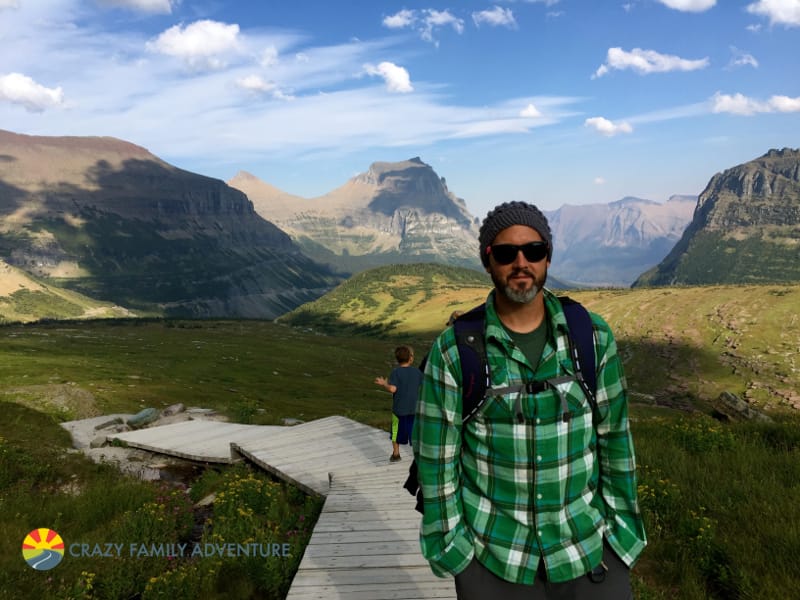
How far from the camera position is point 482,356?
10.2 ft

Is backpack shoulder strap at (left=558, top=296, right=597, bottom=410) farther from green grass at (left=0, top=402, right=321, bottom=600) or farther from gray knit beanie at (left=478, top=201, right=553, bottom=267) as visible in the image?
green grass at (left=0, top=402, right=321, bottom=600)

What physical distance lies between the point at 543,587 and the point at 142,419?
87.4 ft

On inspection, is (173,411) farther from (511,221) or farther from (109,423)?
(511,221)

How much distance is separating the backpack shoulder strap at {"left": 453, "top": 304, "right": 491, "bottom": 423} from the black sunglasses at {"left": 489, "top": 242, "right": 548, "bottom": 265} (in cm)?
42

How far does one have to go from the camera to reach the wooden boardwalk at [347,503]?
6.04 m

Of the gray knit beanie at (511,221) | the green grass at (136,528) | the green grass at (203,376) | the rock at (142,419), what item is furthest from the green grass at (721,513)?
the rock at (142,419)

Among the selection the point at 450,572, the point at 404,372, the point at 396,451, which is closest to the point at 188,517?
the point at 396,451

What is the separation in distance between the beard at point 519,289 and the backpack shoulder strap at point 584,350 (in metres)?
0.19

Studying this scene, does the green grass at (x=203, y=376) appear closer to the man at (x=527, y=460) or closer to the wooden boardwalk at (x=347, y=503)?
the wooden boardwalk at (x=347, y=503)

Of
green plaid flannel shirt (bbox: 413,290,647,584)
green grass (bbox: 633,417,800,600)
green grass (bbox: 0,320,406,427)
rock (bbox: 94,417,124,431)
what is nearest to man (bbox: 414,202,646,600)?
green plaid flannel shirt (bbox: 413,290,647,584)

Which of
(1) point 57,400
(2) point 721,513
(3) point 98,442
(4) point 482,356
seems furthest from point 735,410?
(1) point 57,400

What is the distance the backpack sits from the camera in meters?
3.08

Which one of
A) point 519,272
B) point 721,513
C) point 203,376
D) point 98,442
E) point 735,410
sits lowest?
point 203,376

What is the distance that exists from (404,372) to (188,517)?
515cm
